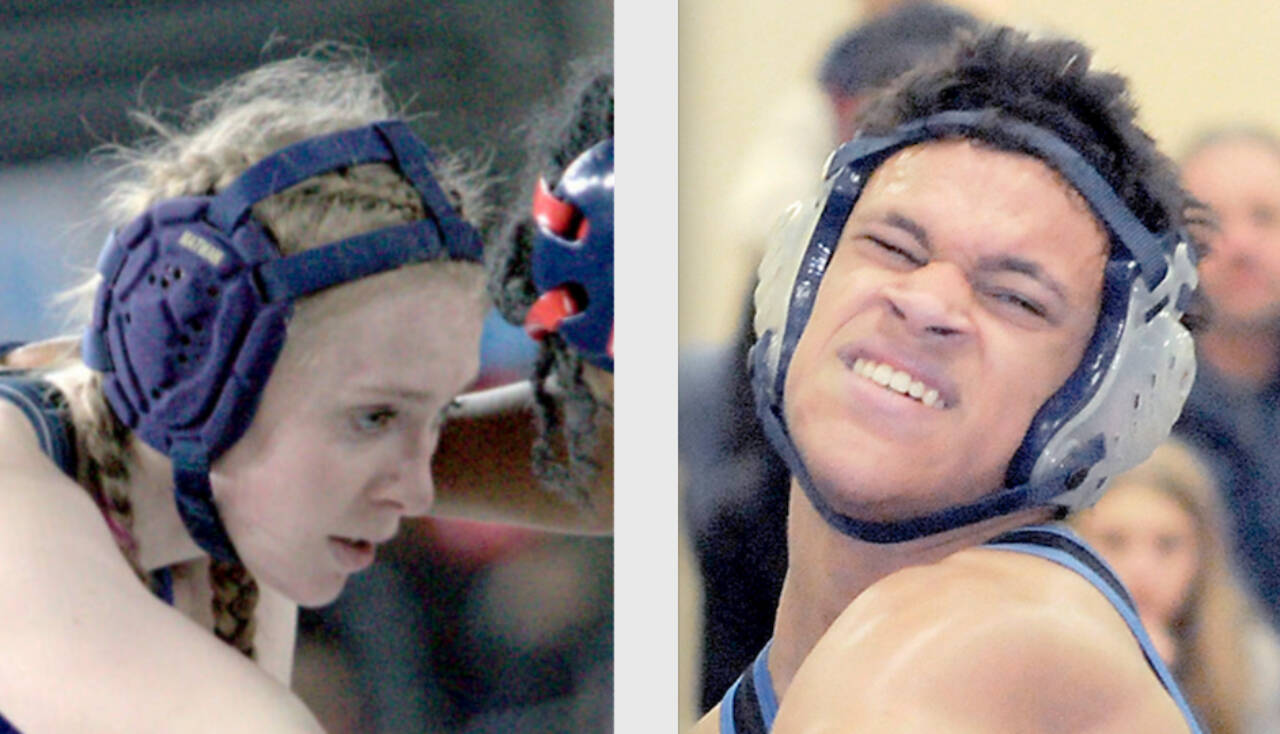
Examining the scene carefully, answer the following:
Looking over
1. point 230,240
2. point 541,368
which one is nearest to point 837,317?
point 541,368

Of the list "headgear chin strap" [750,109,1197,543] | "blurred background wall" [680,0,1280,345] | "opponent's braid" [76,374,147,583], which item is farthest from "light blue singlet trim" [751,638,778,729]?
"opponent's braid" [76,374,147,583]

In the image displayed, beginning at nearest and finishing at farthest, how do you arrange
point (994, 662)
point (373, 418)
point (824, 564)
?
point (994, 662), point (824, 564), point (373, 418)

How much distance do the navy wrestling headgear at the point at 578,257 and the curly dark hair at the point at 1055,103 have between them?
1.01 feet

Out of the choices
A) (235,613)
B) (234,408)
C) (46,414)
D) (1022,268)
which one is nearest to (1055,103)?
(1022,268)

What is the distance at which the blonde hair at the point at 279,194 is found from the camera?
1499 mm

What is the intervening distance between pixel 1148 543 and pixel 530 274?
0.68m

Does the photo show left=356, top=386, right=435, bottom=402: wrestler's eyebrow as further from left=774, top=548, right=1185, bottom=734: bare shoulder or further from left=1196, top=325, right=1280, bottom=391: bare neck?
left=1196, top=325, right=1280, bottom=391: bare neck

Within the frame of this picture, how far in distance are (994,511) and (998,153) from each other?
1.12ft

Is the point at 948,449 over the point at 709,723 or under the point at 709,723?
over

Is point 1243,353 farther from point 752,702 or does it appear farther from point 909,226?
point 752,702

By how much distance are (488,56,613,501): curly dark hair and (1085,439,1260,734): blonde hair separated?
0.58 metres

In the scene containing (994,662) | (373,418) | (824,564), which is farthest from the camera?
(373,418)

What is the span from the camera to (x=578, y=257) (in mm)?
1526

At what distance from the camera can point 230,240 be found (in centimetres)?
148
